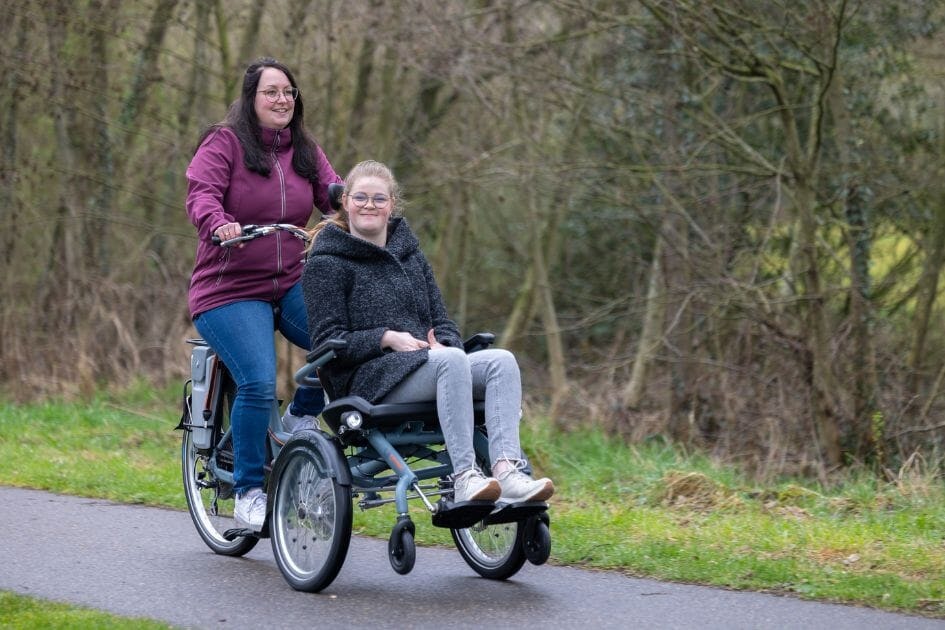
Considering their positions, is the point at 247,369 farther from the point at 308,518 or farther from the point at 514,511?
the point at 514,511

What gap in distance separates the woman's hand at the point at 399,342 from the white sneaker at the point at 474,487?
0.58 metres

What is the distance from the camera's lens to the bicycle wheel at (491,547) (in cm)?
543

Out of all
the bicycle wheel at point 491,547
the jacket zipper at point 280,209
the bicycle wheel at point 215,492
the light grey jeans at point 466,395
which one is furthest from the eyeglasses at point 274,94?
the bicycle wheel at point 491,547

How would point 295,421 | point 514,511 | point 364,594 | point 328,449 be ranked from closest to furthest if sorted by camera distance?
point 514,511
point 328,449
point 364,594
point 295,421

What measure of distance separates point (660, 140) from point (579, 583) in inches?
234

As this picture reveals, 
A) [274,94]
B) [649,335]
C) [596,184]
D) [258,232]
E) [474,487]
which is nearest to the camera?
[474,487]

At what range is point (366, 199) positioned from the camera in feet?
18.2

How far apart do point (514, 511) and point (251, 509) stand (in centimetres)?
140

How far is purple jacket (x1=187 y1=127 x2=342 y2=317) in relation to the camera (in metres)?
5.92

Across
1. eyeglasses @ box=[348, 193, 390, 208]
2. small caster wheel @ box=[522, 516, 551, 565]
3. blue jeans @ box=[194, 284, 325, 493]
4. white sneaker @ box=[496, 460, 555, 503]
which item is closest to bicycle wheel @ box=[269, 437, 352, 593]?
blue jeans @ box=[194, 284, 325, 493]

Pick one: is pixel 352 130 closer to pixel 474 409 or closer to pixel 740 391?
pixel 740 391

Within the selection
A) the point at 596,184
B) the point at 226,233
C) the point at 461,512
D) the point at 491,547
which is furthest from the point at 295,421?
the point at 596,184

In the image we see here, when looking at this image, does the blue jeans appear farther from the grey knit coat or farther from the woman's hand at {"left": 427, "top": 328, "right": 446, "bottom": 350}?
the woman's hand at {"left": 427, "top": 328, "right": 446, "bottom": 350}

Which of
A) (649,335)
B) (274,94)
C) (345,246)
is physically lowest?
(649,335)
